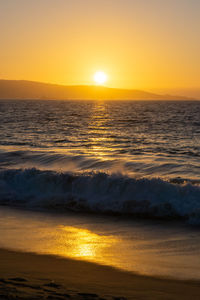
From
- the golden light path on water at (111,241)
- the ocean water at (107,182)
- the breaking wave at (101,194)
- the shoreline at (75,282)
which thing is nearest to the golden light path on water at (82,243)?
the golden light path on water at (111,241)

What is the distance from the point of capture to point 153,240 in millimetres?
7418

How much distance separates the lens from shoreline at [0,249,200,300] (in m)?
4.82

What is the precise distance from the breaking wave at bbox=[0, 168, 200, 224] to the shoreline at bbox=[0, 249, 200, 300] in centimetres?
379

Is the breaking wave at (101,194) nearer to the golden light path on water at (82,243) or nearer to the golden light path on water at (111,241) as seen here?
the golden light path on water at (111,241)

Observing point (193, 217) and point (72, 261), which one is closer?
point (72, 261)

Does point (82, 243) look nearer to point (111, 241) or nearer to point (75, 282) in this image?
point (111, 241)

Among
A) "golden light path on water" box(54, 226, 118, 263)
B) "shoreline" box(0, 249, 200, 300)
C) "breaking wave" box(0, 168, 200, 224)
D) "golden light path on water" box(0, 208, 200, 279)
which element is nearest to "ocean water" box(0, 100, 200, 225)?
"breaking wave" box(0, 168, 200, 224)

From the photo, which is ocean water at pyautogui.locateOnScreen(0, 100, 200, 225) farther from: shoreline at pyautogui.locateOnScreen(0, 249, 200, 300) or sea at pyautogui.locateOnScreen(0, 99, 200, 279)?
shoreline at pyautogui.locateOnScreen(0, 249, 200, 300)

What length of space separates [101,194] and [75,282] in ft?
19.9

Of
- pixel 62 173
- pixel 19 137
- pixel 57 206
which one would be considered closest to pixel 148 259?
pixel 57 206

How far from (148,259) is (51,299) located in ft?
7.50

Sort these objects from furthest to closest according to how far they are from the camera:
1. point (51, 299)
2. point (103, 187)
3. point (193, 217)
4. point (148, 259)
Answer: point (103, 187) → point (193, 217) → point (148, 259) → point (51, 299)

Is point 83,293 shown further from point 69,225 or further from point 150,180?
point 150,180

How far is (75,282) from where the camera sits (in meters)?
5.33
